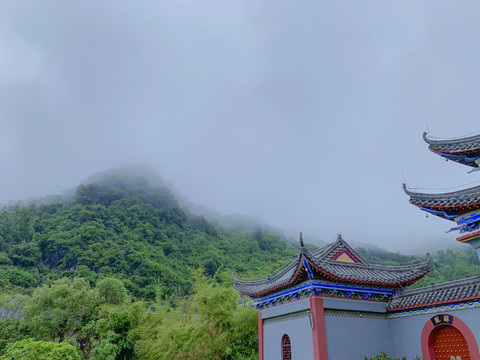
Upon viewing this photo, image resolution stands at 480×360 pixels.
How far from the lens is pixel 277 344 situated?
1169 centimetres

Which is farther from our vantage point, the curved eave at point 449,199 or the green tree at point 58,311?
the green tree at point 58,311

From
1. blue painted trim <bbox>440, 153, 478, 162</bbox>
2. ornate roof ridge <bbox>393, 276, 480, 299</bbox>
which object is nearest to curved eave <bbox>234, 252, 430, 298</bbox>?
ornate roof ridge <bbox>393, 276, 480, 299</bbox>

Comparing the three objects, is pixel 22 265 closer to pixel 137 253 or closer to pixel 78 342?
pixel 137 253

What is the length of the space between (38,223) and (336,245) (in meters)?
59.7

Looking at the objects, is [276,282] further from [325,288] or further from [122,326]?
[122,326]

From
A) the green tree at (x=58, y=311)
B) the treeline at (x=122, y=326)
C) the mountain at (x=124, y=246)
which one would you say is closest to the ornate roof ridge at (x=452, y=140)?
the treeline at (x=122, y=326)

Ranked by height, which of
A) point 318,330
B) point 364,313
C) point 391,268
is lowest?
point 318,330

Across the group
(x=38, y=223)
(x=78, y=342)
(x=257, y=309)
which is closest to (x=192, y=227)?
(x=38, y=223)

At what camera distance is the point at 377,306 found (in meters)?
11.1

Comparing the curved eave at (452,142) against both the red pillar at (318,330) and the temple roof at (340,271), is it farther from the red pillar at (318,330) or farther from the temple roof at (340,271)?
the red pillar at (318,330)

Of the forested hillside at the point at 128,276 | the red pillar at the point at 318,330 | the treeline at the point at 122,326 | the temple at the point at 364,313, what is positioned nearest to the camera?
the temple at the point at 364,313

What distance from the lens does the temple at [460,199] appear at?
8.37 metres

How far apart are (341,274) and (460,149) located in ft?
15.2

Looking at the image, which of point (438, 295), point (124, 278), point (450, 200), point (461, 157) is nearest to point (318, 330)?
point (438, 295)
